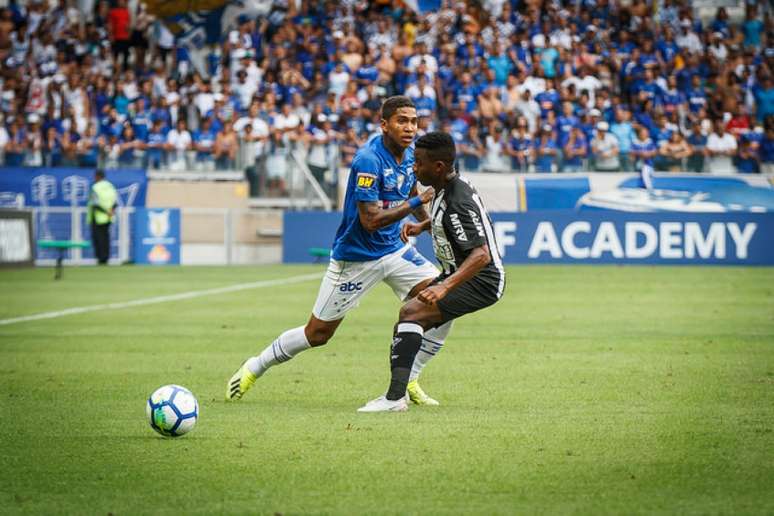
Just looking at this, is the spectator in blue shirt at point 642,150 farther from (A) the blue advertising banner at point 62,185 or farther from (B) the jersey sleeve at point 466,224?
(B) the jersey sleeve at point 466,224

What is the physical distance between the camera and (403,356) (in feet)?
28.7

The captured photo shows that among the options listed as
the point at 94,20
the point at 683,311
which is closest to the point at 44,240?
the point at 94,20

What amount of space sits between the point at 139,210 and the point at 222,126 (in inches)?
113

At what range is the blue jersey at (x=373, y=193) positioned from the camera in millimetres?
9094

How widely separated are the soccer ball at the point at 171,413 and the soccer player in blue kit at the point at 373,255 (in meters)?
1.74

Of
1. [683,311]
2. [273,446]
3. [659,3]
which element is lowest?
[683,311]

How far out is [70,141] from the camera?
103 feet

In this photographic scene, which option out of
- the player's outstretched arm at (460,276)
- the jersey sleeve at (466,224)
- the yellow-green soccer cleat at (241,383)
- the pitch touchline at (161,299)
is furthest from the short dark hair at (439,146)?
the pitch touchline at (161,299)

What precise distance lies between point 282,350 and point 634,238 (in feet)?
68.6

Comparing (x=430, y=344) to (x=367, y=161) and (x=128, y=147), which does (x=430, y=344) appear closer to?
(x=367, y=161)

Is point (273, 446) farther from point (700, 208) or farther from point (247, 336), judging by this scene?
point (700, 208)

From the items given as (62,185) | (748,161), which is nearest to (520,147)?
(748,161)

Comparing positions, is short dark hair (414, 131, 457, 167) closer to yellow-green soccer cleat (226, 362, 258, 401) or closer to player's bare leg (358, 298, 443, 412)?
player's bare leg (358, 298, 443, 412)

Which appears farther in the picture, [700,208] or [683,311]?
[700,208]
